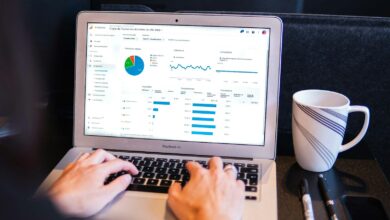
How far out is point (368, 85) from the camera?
0.85 m

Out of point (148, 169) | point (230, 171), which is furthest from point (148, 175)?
point (230, 171)

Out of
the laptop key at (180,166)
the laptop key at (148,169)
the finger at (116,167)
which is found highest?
the finger at (116,167)

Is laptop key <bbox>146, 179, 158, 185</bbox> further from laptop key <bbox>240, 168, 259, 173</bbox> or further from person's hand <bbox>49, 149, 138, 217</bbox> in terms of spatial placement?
laptop key <bbox>240, 168, 259, 173</bbox>

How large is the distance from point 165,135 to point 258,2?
414 mm

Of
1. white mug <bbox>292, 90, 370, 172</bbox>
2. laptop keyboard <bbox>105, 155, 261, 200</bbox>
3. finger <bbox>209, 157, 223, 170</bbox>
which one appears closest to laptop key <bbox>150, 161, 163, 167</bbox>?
laptop keyboard <bbox>105, 155, 261, 200</bbox>

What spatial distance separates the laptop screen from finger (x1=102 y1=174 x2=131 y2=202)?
13 centimetres

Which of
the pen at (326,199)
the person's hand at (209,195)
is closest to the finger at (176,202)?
the person's hand at (209,195)

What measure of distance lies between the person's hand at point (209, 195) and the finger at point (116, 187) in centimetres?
7

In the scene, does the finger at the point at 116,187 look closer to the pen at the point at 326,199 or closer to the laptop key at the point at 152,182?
the laptop key at the point at 152,182

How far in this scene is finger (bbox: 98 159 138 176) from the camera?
692 mm

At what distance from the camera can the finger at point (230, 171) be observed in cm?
68

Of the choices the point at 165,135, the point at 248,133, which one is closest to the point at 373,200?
the point at 248,133

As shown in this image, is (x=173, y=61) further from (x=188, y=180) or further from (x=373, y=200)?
(x=373, y=200)

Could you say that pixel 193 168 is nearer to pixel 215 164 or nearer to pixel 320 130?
pixel 215 164
